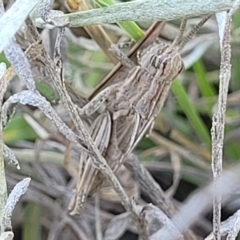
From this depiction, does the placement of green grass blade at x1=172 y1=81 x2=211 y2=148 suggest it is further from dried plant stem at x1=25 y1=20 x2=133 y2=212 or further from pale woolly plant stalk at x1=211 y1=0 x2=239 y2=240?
pale woolly plant stalk at x1=211 y1=0 x2=239 y2=240

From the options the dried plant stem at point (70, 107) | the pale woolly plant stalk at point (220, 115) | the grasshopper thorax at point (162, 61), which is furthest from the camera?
the grasshopper thorax at point (162, 61)

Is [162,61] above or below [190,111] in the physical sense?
above

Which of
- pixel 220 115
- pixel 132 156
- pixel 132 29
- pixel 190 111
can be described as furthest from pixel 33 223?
pixel 220 115

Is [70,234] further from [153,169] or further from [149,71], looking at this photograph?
[149,71]

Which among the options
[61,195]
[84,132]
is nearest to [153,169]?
[61,195]

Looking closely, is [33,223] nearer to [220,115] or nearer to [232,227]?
[232,227]

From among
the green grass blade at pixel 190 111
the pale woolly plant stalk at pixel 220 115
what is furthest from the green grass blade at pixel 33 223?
the pale woolly plant stalk at pixel 220 115

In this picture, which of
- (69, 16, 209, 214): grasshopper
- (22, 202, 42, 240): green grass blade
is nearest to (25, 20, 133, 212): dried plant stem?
(69, 16, 209, 214): grasshopper

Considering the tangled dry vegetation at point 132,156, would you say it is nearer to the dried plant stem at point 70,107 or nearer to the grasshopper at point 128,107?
the grasshopper at point 128,107

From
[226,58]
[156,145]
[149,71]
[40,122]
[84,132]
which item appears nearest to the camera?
[226,58]
